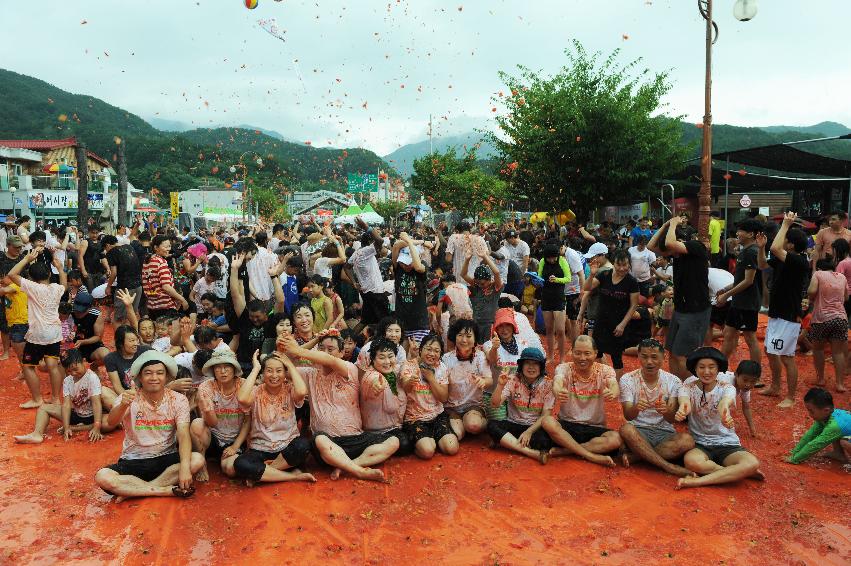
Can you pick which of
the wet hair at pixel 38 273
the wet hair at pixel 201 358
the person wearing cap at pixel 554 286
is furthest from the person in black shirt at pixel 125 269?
the person wearing cap at pixel 554 286

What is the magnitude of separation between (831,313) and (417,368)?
14.5ft

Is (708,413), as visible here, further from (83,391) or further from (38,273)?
(38,273)

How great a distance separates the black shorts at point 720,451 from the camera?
4.85 m

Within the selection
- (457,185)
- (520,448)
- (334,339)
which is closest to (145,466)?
(334,339)

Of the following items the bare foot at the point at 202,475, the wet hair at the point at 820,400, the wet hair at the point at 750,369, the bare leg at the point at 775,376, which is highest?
the wet hair at the point at 750,369

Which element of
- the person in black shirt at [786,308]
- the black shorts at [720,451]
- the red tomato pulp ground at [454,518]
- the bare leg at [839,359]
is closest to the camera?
the red tomato pulp ground at [454,518]

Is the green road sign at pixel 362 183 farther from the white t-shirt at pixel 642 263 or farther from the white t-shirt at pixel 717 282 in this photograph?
the white t-shirt at pixel 717 282

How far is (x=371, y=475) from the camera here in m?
4.96

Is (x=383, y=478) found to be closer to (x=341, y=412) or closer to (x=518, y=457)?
(x=341, y=412)

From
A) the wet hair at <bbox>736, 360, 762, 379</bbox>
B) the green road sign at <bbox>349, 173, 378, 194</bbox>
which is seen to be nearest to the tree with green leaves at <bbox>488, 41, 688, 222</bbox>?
the wet hair at <bbox>736, 360, 762, 379</bbox>

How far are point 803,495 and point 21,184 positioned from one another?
139 feet

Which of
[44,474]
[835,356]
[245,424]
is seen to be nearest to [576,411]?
[245,424]

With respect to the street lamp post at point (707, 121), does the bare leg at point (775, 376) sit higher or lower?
lower

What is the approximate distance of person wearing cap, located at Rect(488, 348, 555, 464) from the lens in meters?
5.42
